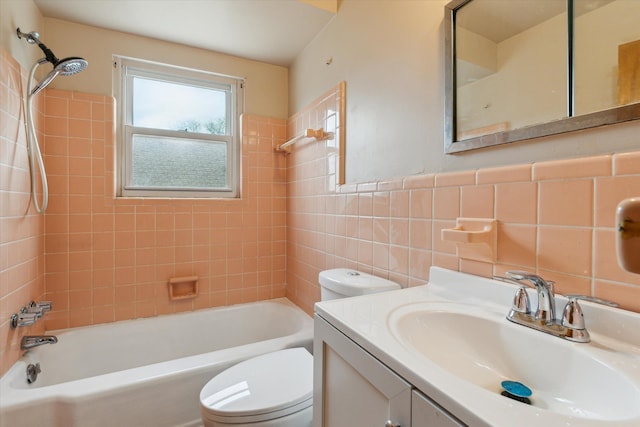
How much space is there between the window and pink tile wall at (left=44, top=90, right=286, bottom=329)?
0.10 meters

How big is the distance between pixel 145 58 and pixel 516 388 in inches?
95.3

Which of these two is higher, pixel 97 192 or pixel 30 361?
pixel 97 192

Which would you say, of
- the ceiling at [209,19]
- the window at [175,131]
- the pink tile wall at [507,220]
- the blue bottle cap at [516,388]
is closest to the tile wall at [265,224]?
the pink tile wall at [507,220]

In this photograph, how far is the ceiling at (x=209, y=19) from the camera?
61.2 inches

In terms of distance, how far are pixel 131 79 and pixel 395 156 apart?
184 cm

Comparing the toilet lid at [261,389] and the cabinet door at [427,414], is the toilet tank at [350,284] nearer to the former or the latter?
the toilet lid at [261,389]

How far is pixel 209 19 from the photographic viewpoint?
1676mm

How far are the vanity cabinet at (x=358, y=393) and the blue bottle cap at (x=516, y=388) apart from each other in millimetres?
255

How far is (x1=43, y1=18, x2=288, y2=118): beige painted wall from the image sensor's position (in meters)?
1.70

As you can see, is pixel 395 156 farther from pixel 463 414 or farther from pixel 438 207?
pixel 463 414

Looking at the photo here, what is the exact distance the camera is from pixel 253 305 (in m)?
2.14

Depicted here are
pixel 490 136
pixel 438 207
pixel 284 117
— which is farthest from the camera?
pixel 284 117

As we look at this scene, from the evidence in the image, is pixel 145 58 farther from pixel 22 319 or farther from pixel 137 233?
pixel 22 319

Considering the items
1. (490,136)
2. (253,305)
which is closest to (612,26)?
(490,136)
